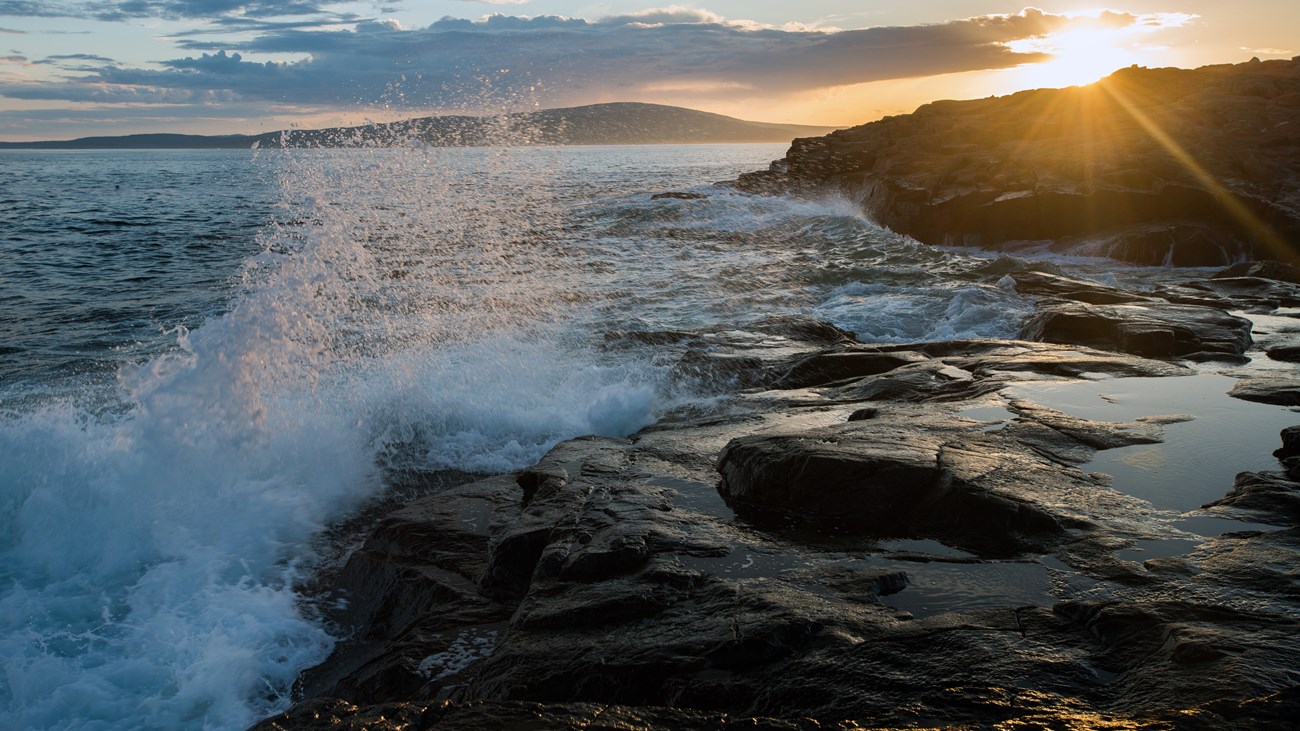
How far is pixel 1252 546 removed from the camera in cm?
421

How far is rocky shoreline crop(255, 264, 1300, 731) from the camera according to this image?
3.10 m

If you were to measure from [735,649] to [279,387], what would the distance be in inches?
260

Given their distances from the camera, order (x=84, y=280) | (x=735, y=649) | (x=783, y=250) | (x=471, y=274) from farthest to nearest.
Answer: (x=783, y=250)
(x=84, y=280)
(x=471, y=274)
(x=735, y=649)

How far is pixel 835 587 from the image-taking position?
4.03m

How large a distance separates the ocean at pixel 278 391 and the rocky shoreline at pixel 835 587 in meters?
0.96

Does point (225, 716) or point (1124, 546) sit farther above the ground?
point (1124, 546)

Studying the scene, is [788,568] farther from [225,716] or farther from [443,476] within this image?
[443,476]

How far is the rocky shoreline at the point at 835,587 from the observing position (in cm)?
310

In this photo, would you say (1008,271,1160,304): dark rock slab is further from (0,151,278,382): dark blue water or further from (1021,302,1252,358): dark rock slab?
(0,151,278,382): dark blue water

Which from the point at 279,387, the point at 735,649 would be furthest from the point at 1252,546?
the point at 279,387

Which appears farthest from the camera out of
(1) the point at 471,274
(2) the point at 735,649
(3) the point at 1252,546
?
(1) the point at 471,274

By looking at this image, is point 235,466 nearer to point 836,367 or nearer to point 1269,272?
point 836,367

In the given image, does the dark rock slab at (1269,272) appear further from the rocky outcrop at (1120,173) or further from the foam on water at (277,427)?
the foam on water at (277,427)

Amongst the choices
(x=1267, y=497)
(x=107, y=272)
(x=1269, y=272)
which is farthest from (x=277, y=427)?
(x=1269, y=272)
